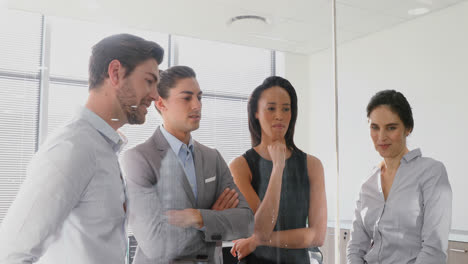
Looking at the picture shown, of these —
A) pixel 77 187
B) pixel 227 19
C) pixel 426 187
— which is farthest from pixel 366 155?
pixel 77 187

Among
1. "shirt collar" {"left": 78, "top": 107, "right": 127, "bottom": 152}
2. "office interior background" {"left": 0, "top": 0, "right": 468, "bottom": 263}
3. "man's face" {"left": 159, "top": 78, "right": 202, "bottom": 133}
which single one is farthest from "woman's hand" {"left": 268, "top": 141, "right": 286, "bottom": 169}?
"shirt collar" {"left": 78, "top": 107, "right": 127, "bottom": 152}

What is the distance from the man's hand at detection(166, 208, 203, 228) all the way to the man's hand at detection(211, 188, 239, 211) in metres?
0.07

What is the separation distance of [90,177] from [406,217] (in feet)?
5.33

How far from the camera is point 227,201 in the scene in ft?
5.00

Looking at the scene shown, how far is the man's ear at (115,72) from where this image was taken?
1380 mm

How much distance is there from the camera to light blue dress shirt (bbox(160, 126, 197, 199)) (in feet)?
4.91

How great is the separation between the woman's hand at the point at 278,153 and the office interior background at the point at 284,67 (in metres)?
0.14

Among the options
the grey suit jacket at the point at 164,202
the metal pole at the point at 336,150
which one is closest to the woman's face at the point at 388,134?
the metal pole at the point at 336,150

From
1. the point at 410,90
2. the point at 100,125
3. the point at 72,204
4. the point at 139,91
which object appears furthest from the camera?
the point at 410,90

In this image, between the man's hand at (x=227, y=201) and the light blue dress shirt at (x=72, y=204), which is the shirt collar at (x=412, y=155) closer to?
the man's hand at (x=227, y=201)

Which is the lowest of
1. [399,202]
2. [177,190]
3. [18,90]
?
[399,202]

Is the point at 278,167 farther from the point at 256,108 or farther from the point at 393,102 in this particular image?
the point at 393,102

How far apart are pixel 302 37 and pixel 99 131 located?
1.16 metres

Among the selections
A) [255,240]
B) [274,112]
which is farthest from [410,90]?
[255,240]
